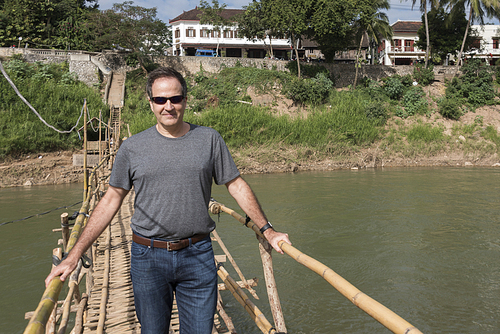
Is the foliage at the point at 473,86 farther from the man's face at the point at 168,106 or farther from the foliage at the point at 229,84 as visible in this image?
the man's face at the point at 168,106

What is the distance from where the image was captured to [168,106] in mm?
2289

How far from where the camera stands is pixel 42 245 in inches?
399

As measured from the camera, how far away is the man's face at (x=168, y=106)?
89.6 inches

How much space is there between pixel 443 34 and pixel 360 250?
27.1 m

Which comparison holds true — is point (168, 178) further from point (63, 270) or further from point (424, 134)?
point (424, 134)

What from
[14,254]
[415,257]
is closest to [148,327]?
[415,257]

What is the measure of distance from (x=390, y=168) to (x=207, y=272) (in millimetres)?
21548

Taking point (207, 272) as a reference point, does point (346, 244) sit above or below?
below

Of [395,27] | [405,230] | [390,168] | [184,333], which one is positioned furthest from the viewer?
[395,27]

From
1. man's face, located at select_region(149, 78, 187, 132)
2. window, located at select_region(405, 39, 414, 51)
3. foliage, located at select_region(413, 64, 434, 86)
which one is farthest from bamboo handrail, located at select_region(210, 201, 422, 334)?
window, located at select_region(405, 39, 414, 51)

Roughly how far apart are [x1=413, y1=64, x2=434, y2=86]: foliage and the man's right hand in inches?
1165

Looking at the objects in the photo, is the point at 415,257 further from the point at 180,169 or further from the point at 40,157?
the point at 40,157

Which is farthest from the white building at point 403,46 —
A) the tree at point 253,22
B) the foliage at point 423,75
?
the tree at point 253,22

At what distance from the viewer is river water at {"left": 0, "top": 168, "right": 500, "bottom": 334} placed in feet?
21.9
